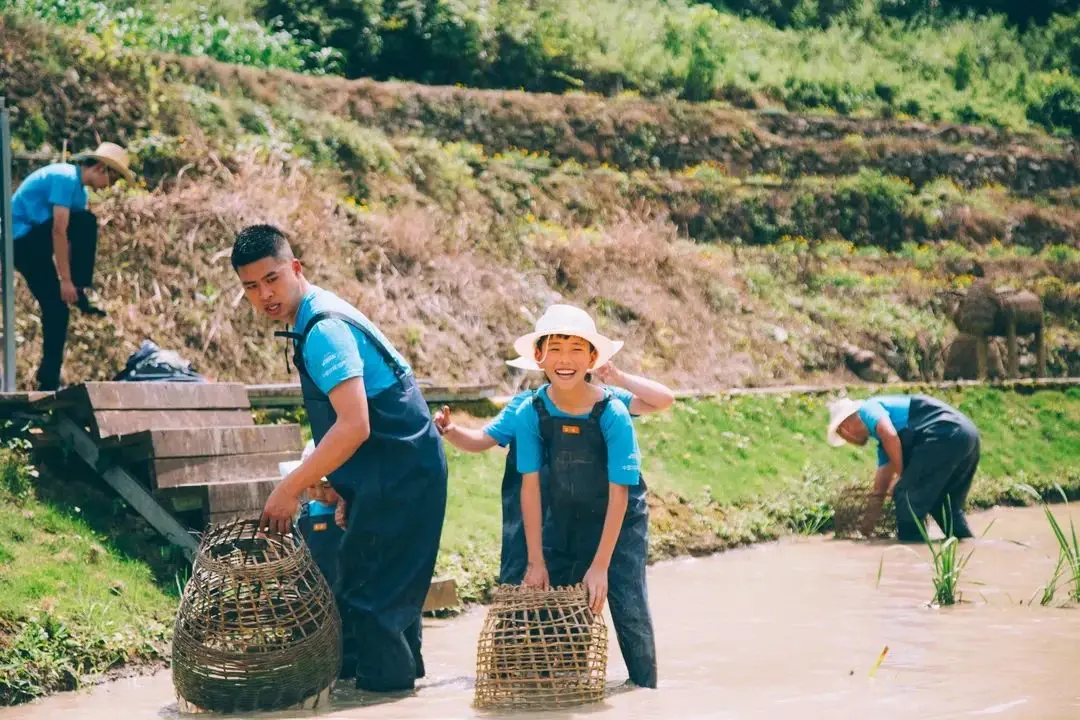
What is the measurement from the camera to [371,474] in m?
6.12

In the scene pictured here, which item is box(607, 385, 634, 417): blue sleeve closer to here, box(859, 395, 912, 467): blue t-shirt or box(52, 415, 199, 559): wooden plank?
box(52, 415, 199, 559): wooden plank

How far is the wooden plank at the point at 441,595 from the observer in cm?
862

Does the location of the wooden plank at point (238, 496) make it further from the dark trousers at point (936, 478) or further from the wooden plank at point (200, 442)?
the dark trousers at point (936, 478)

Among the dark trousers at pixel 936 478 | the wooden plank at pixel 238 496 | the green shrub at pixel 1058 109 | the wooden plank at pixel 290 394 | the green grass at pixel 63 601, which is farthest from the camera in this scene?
the green shrub at pixel 1058 109

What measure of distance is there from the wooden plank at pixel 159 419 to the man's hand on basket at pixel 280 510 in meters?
2.70

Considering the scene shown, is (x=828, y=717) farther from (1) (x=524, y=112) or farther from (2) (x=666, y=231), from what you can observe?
(1) (x=524, y=112)

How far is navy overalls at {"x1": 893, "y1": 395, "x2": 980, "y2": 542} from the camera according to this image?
1146 cm

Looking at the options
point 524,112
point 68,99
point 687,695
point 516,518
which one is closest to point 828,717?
point 687,695

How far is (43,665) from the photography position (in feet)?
21.9

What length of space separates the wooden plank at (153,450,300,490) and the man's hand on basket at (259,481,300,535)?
7.62 ft

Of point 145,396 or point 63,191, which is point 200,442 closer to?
point 145,396

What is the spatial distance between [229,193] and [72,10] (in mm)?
5772

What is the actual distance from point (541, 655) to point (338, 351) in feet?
4.89

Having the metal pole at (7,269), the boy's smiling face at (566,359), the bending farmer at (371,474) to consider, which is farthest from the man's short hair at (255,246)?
the metal pole at (7,269)
